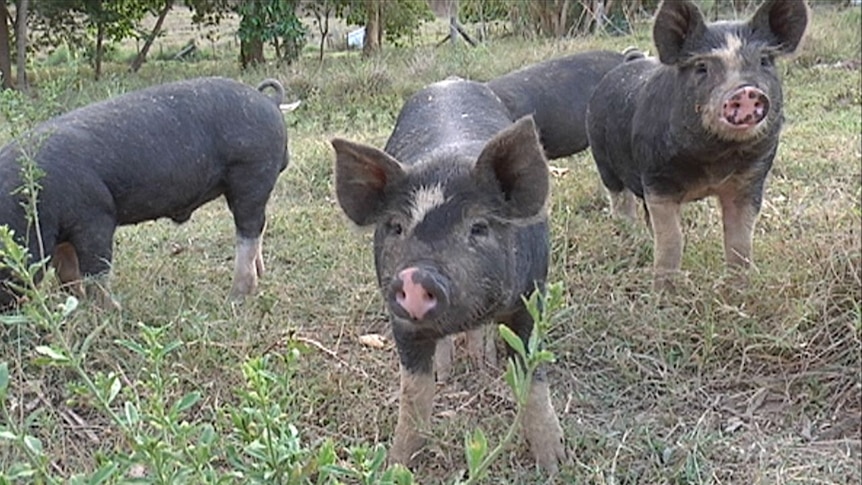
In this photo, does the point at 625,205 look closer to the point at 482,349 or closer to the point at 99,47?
the point at 482,349

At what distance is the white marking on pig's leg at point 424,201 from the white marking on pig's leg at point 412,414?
1.61ft

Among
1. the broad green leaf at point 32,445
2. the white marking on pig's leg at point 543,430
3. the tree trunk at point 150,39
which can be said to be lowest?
the tree trunk at point 150,39

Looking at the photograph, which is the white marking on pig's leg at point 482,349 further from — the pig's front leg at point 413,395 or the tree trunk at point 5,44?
the tree trunk at point 5,44

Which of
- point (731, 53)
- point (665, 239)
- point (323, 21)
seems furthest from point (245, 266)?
point (323, 21)

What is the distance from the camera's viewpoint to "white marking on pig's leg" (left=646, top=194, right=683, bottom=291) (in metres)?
3.35

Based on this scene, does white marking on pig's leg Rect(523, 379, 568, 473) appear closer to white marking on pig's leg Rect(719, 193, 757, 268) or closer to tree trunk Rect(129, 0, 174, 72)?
white marking on pig's leg Rect(719, 193, 757, 268)

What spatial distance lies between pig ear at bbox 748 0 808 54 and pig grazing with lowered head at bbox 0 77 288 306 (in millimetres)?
1739

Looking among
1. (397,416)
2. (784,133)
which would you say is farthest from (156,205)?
(784,133)

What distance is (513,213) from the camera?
2326mm

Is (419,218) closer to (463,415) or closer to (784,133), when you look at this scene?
(463,415)

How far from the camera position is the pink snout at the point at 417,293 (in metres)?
1.99

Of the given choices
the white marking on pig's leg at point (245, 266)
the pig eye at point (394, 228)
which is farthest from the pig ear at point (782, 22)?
the white marking on pig's leg at point (245, 266)

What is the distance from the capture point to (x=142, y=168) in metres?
3.48

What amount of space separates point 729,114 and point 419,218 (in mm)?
1173
